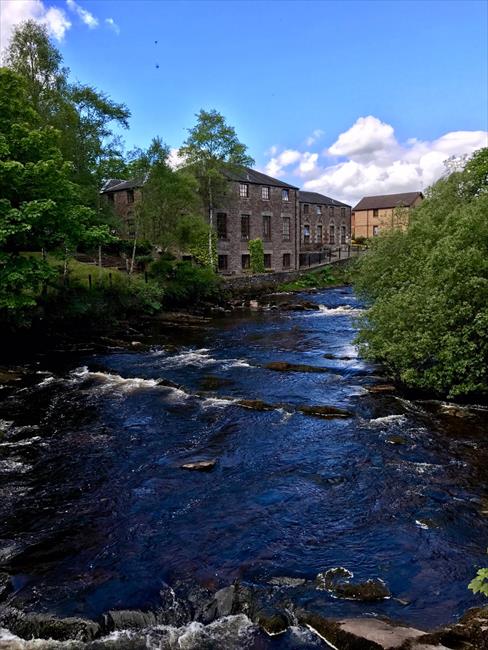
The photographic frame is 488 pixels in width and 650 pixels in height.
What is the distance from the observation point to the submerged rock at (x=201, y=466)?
10789 millimetres

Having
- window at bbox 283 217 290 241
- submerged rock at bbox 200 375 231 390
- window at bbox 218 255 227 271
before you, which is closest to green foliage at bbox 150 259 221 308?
window at bbox 218 255 227 271

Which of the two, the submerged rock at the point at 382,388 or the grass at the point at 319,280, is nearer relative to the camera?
the submerged rock at the point at 382,388

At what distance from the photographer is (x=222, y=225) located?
50.4 meters

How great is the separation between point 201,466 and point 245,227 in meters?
44.2

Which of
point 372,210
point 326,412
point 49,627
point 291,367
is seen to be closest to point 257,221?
point 291,367

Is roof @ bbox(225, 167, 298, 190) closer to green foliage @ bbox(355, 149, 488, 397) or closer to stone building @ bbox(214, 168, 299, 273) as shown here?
stone building @ bbox(214, 168, 299, 273)

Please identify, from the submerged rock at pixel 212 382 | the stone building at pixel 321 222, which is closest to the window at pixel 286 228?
the stone building at pixel 321 222

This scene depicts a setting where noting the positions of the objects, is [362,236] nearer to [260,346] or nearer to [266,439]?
[260,346]

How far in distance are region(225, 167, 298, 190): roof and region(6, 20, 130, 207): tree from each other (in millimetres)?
15982

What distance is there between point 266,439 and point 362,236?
8339 cm

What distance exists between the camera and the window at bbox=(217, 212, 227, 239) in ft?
164

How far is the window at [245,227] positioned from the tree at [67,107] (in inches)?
756

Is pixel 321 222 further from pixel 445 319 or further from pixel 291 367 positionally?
pixel 445 319

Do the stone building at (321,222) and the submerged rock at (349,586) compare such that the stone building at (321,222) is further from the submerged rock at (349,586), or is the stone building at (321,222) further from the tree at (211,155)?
the submerged rock at (349,586)
